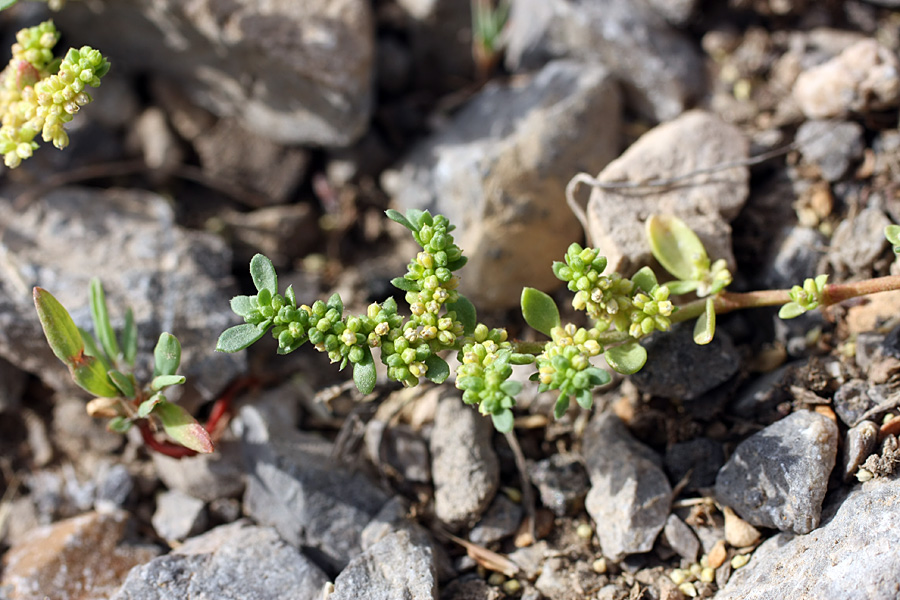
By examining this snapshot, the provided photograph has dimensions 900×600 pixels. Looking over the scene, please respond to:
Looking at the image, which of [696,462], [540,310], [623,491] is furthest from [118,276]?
[696,462]

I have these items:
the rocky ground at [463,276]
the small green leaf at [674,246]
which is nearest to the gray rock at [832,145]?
the rocky ground at [463,276]

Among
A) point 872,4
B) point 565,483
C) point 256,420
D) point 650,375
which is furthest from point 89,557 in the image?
point 872,4

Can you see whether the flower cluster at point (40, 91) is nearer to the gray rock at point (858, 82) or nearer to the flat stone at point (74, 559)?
the flat stone at point (74, 559)

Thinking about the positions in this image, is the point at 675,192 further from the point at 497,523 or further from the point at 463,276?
the point at 497,523

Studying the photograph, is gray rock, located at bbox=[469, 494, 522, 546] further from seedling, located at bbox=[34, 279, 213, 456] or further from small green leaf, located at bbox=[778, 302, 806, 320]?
small green leaf, located at bbox=[778, 302, 806, 320]

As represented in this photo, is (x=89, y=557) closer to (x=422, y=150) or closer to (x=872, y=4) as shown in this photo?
(x=422, y=150)

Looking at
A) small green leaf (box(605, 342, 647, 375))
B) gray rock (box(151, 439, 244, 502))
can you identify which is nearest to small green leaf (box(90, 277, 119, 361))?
gray rock (box(151, 439, 244, 502))

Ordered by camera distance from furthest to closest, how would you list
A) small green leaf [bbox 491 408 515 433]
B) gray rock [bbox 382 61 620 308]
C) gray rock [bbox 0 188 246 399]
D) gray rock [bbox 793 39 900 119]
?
gray rock [bbox 382 61 620 308] < gray rock [bbox 0 188 246 399] < gray rock [bbox 793 39 900 119] < small green leaf [bbox 491 408 515 433]

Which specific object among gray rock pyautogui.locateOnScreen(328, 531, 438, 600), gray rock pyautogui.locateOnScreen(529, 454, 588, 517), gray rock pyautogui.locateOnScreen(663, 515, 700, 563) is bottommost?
gray rock pyautogui.locateOnScreen(663, 515, 700, 563)
